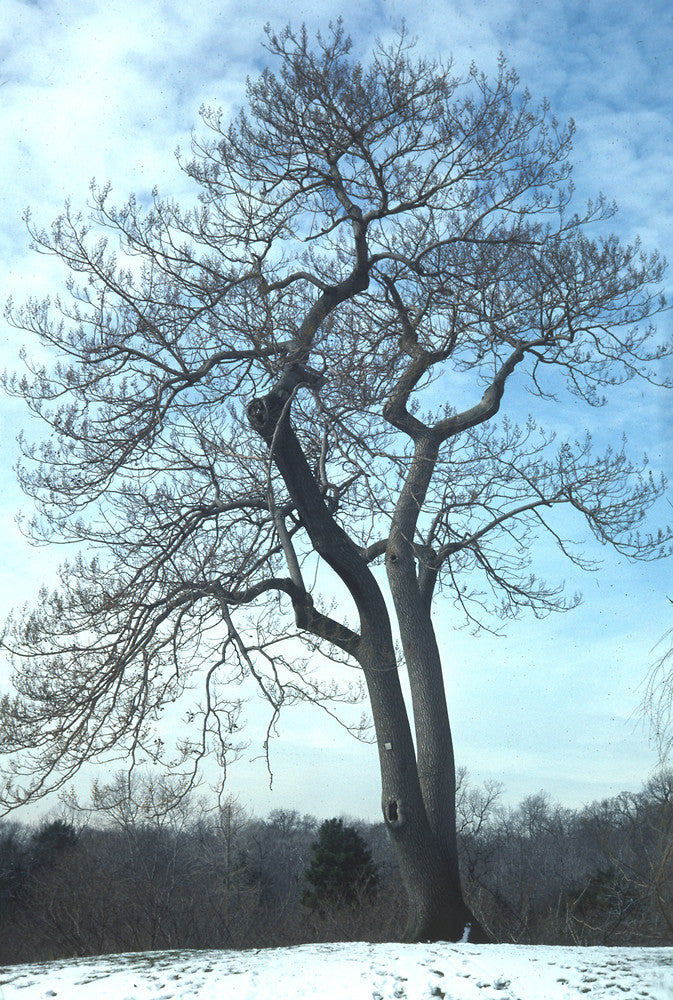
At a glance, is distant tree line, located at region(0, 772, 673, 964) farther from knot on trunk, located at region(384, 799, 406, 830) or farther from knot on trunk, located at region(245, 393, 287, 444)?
knot on trunk, located at region(245, 393, 287, 444)

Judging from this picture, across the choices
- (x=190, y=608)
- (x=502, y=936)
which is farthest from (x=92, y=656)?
(x=502, y=936)

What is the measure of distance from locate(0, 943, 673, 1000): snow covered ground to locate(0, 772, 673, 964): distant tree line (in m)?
1.14

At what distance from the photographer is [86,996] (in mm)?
5508

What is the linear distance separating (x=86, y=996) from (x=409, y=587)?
5.12 metres

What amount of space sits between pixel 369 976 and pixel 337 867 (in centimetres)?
1744

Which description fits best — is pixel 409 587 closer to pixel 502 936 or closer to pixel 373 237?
pixel 373 237

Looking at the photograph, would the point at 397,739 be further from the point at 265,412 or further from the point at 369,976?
the point at 265,412

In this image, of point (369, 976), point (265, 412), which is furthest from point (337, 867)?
point (369, 976)

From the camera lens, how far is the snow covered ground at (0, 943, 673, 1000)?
211 inches

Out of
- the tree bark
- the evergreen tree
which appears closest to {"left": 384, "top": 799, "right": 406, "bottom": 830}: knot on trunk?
the tree bark

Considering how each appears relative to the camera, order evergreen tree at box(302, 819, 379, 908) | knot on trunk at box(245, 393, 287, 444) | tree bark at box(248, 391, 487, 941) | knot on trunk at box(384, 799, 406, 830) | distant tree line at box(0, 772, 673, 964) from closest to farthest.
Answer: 1. tree bark at box(248, 391, 487, 941)
2. knot on trunk at box(384, 799, 406, 830)
3. knot on trunk at box(245, 393, 287, 444)
4. distant tree line at box(0, 772, 673, 964)
5. evergreen tree at box(302, 819, 379, 908)

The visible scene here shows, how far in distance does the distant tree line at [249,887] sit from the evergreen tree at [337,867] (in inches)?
1.4

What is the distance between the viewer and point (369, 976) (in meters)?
5.59

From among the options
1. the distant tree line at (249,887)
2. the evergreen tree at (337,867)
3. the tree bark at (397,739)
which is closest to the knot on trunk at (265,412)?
the tree bark at (397,739)
